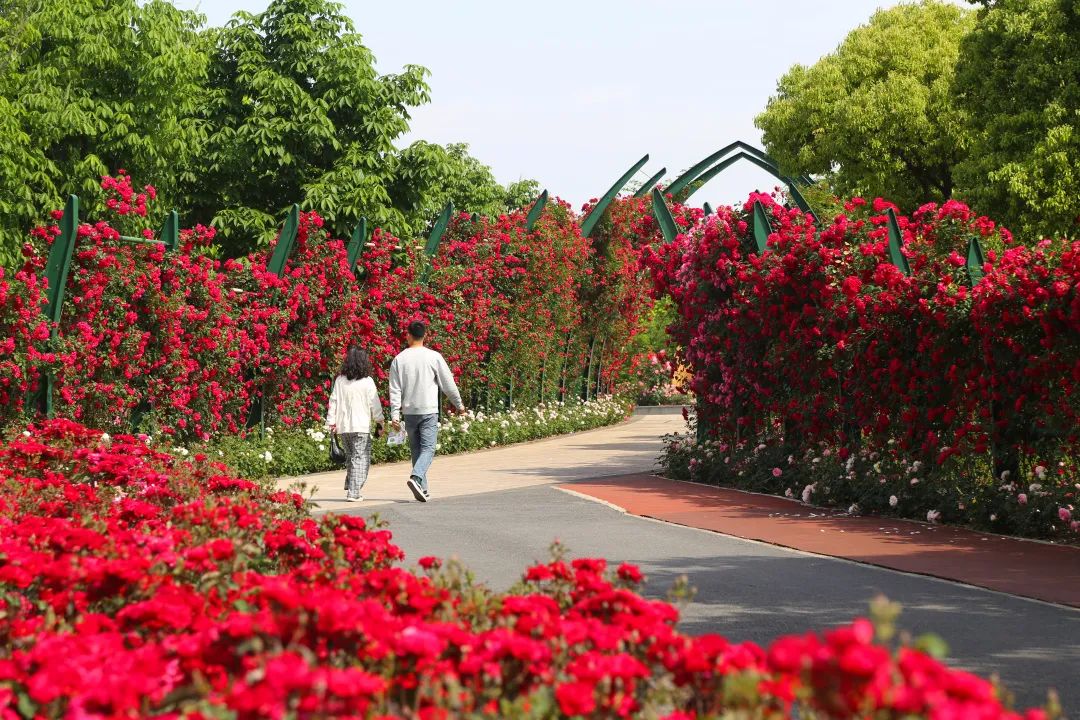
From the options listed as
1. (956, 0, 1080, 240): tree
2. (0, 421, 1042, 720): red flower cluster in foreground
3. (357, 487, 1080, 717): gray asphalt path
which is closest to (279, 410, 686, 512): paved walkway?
(357, 487, 1080, 717): gray asphalt path

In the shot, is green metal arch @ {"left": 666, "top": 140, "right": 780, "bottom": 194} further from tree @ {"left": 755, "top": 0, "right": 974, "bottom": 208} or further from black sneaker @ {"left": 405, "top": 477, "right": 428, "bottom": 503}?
black sneaker @ {"left": 405, "top": 477, "right": 428, "bottom": 503}

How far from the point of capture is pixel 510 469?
54.9 feet

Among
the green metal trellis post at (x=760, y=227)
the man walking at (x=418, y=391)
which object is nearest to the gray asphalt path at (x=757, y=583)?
the man walking at (x=418, y=391)

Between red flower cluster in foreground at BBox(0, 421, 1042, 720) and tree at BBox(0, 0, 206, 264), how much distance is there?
27945mm

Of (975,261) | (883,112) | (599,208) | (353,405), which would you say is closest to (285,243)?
(353,405)

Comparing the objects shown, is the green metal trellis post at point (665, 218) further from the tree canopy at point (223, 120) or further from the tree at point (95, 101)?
the tree at point (95, 101)

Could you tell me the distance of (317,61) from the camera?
31.9 m

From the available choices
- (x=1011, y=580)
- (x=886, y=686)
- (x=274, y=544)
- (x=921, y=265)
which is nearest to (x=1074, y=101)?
(x=921, y=265)

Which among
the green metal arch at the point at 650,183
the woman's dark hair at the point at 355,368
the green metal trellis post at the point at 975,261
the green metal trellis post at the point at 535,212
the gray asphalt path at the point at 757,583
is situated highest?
the green metal arch at the point at 650,183

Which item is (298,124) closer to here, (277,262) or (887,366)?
(277,262)

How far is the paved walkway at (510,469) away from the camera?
541 inches

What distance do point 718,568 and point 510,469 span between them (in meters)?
8.10

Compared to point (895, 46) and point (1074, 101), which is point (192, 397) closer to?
point (1074, 101)

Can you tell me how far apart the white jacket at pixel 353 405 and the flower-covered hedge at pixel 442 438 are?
140 cm
